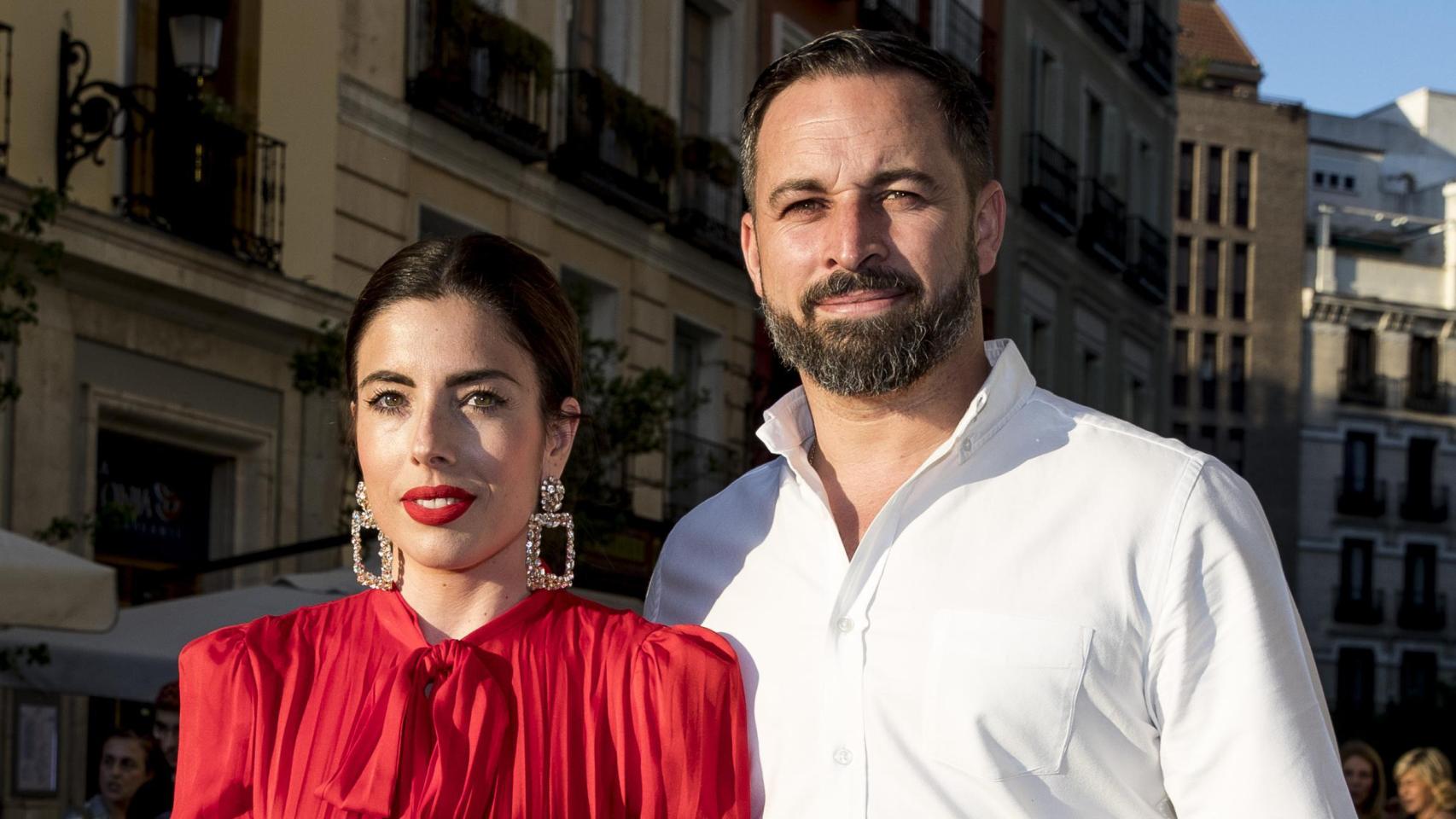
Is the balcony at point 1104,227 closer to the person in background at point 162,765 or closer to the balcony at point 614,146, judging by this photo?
the balcony at point 614,146

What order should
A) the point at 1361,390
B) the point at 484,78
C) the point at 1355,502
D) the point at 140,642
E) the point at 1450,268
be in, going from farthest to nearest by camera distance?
the point at 1450,268 < the point at 1361,390 < the point at 1355,502 < the point at 484,78 < the point at 140,642

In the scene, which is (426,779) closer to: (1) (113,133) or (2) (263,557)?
(2) (263,557)

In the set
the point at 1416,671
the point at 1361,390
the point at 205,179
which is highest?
the point at 1361,390

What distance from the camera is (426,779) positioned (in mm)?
3520

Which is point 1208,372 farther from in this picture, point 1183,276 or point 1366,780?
point 1366,780

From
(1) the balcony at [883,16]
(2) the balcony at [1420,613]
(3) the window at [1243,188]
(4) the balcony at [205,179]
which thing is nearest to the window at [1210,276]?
(3) the window at [1243,188]

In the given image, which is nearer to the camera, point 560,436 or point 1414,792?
point 560,436

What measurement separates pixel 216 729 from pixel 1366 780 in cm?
815

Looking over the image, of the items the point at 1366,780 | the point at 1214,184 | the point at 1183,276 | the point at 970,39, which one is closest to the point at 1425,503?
the point at 1183,276

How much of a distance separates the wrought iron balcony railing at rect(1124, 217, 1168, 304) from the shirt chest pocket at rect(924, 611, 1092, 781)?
31001mm

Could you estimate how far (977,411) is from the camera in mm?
3746

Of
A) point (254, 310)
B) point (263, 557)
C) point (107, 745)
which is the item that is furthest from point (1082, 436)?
point (254, 310)

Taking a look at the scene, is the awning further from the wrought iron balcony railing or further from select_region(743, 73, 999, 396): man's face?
the wrought iron balcony railing

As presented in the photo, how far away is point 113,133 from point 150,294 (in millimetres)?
1024
